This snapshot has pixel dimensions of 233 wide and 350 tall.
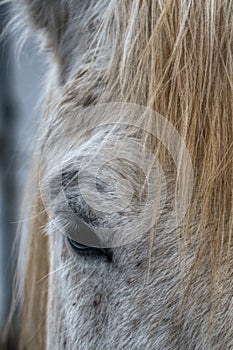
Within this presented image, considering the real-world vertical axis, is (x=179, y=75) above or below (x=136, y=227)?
above

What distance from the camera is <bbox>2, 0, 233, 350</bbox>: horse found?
0.67 metres

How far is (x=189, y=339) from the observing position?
26.0 inches

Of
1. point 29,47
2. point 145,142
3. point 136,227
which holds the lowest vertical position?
point 136,227

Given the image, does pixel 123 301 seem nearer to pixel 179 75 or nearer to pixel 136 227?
pixel 136 227

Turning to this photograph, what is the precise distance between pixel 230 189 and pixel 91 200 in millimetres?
185

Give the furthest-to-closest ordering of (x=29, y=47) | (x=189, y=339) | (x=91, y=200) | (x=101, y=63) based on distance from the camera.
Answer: (x=29, y=47), (x=101, y=63), (x=91, y=200), (x=189, y=339)

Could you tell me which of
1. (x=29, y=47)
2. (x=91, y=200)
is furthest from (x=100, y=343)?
(x=29, y=47)

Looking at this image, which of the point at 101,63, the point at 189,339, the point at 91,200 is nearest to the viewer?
the point at 189,339

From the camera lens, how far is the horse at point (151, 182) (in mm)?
672

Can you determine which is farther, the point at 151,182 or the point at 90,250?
the point at 90,250

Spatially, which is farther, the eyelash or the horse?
the eyelash

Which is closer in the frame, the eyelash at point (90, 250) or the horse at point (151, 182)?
the horse at point (151, 182)

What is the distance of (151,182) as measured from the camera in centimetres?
73

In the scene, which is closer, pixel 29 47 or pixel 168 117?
pixel 168 117
